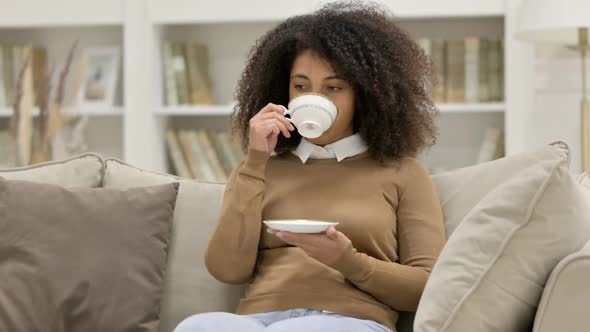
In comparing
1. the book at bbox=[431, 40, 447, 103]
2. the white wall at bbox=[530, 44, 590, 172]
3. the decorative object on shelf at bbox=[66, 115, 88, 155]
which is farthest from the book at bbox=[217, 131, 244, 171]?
the white wall at bbox=[530, 44, 590, 172]

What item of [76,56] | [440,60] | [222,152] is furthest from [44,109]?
[440,60]

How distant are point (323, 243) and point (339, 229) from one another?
17 cm

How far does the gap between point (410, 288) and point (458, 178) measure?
1.19 ft

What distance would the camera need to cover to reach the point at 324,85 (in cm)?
188

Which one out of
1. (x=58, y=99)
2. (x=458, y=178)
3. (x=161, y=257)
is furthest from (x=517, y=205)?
(x=58, y=99)

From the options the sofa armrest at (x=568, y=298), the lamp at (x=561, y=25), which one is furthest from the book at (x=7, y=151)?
the sofa armrest at (x=568, y=298)

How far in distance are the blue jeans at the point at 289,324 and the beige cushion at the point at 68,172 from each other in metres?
0.63

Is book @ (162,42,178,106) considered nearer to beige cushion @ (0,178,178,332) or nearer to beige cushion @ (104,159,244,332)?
beige cushion @ (104,159,244,332)

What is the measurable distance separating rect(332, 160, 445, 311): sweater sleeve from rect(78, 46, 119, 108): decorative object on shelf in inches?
82.1

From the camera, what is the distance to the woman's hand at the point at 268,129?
6.00 ft

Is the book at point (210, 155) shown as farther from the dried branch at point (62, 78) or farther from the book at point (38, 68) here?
the book at point (38, 68)

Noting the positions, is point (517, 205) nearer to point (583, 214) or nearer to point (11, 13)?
point (583, 214)

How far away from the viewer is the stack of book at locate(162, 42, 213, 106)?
363 cm

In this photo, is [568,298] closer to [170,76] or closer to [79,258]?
[79,258]
